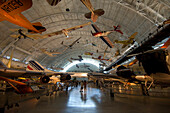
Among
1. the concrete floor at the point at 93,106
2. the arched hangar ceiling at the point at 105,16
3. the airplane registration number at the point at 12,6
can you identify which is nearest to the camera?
the concrete floor at the point at 93,106

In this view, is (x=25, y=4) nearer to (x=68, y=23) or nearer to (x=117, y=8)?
(x=117, y=8)

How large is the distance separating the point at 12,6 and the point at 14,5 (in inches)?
6.9

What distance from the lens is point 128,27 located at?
21.2 meters

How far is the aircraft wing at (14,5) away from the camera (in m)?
4.41

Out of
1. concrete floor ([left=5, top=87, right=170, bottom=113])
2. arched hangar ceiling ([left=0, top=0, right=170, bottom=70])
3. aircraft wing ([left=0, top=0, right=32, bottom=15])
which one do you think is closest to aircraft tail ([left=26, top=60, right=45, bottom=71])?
concrete floor ([left=5, top=87, right=170, bottom=113])

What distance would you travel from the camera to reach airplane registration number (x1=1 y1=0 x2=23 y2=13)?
14.4ft

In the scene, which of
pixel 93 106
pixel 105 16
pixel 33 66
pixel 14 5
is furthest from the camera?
pixel 105 16

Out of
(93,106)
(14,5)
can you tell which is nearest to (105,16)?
(14,5)

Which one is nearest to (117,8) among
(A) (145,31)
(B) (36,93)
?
(A) (145,31)

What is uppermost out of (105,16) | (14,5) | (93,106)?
(105,16)

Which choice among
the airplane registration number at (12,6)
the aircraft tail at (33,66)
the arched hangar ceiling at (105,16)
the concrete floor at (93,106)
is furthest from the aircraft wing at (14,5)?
the arched hangar ceiling at (105,16)

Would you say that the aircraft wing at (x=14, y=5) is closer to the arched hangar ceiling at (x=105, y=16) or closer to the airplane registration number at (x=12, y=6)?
the airplane registration number at (x=12, y=6)

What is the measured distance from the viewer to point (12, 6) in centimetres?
467

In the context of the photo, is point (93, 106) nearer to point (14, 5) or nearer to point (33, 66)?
point (14, 5)
